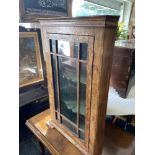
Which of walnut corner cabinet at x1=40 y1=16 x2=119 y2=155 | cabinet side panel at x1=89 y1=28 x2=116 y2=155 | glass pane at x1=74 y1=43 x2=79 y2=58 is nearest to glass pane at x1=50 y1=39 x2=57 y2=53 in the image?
walnut corner cabinet at x1=40 y1=16 x2=119 y2=155

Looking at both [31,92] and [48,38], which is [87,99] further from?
[31,92]

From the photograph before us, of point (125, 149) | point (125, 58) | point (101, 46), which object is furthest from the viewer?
point (125, 58)

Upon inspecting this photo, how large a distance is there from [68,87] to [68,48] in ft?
0.70

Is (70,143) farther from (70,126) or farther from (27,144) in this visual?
(27,144)

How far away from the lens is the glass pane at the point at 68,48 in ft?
1.88

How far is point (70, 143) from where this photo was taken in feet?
2.47

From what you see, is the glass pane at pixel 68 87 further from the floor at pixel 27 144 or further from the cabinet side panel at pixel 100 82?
the floor at pixel 27 144

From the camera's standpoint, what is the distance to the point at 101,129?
638 mm

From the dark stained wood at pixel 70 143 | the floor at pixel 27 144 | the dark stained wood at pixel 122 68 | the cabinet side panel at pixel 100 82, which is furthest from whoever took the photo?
the floor at pixel 27 144

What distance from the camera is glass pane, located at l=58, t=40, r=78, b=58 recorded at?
573mm

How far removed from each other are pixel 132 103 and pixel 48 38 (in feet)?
2.13

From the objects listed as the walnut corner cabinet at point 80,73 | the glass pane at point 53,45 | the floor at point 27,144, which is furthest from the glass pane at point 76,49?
the floor at point 27,144

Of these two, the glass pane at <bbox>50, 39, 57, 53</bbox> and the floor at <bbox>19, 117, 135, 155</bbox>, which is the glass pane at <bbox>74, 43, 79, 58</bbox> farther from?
the floor at <bbox>19, 117, 135, 155</bbox>
